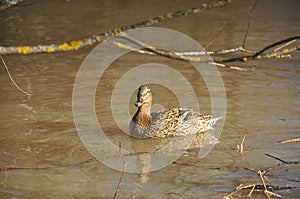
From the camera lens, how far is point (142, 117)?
7.47 meters

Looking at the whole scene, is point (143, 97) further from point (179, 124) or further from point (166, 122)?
point (179, 124)

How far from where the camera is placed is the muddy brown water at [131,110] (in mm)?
5637

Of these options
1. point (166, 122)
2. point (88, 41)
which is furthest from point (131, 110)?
point (88, 41)

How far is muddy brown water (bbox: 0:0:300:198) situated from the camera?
18.5 ft

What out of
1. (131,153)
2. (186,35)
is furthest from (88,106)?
(186,35)

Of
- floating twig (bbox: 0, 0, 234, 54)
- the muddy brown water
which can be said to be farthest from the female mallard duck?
floating twig (bbox: 0, 0, 234, 54)

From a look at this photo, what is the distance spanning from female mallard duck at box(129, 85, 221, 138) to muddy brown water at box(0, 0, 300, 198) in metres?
0.21

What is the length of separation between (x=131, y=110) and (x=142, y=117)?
0.74 metres

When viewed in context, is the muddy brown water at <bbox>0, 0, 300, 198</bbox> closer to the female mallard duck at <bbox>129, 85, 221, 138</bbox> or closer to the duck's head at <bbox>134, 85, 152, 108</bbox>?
the female mallard duck at <bbox>129, 85, 221, 138</bbox>

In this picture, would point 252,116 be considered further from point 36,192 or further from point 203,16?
point 203,16

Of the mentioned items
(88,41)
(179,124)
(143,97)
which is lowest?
(179,124)

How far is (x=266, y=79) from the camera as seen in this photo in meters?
9.05

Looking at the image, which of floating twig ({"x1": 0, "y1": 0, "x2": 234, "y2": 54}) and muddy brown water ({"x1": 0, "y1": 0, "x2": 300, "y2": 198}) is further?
muddy brown water ({"x1": 0, "y1": 0, "x2": 300, "y2": 198})

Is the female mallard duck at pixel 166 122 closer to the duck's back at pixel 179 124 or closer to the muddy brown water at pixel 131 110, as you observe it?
the duck's back at pixel 179 124
